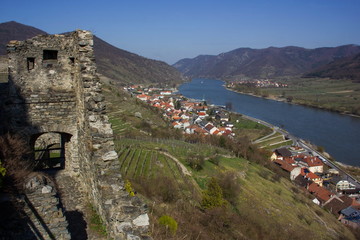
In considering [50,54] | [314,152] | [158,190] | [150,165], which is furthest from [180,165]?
[314,152]

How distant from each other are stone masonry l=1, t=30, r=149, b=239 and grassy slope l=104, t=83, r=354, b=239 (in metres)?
5.10

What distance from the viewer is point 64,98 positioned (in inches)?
260

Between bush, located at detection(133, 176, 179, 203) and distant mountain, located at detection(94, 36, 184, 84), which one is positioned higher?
distant mountain, located at detection(94, 36, 184, 84)

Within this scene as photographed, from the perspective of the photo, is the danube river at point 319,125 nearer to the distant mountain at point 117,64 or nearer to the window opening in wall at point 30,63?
the window opening in wall at point 30,63

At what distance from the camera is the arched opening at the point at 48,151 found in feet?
23.5

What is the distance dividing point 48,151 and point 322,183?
140ft

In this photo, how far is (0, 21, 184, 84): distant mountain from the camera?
325 feet

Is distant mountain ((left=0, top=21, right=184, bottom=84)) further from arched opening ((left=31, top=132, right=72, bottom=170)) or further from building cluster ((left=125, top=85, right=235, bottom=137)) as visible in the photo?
arched opening ((left=31, top=132, right=72, bottom=170))

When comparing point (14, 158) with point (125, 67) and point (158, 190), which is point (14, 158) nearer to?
point (158, 190)

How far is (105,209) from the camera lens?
4398 mm

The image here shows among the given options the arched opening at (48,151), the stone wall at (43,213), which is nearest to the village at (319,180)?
the arched opening at (48,151)

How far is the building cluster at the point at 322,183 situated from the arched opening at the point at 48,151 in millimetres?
30939

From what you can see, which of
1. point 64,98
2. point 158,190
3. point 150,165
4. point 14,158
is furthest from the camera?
point 150,165

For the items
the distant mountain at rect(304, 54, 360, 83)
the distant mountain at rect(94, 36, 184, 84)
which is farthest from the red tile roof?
the distant mountain at rect(304, 54, 360, 83)
